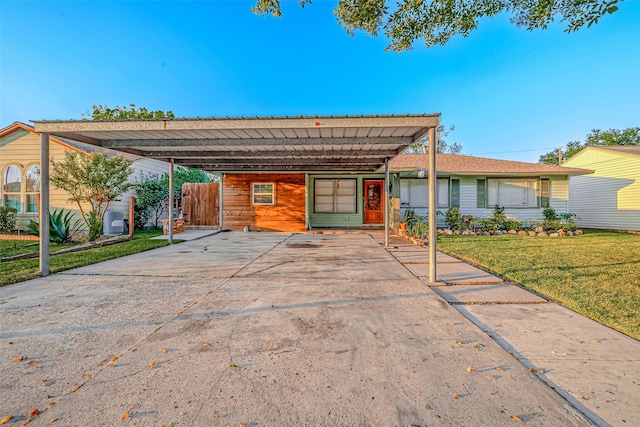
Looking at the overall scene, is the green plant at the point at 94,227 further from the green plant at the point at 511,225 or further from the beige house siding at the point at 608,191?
the beige house siding at the point at 608,191

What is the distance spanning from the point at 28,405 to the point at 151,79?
73.3 ft

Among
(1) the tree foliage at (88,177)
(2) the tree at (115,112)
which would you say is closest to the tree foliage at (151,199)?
(1) the tree foliage at (88,177)

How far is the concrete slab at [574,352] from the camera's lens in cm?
158

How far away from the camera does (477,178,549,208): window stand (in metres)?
→ 12.1

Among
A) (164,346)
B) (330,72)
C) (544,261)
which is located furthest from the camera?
(330,72)

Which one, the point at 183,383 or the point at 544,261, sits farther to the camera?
the point at 544,261

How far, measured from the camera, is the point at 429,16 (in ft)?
20.3

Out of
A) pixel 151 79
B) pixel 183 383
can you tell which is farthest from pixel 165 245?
pixel 151 79

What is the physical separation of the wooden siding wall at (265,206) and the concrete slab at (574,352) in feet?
29.8

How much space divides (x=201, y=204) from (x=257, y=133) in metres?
8.44

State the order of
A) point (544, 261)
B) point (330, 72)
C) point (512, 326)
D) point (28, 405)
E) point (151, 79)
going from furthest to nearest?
1. point (151, 79)
2. point (330, 72)
3. point (544, 261)
4. point (512, 326)
5. point (28, 405)

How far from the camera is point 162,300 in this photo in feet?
10.7

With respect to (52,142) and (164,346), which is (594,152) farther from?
(52,142)

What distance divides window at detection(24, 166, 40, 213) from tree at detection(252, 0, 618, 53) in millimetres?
10771
